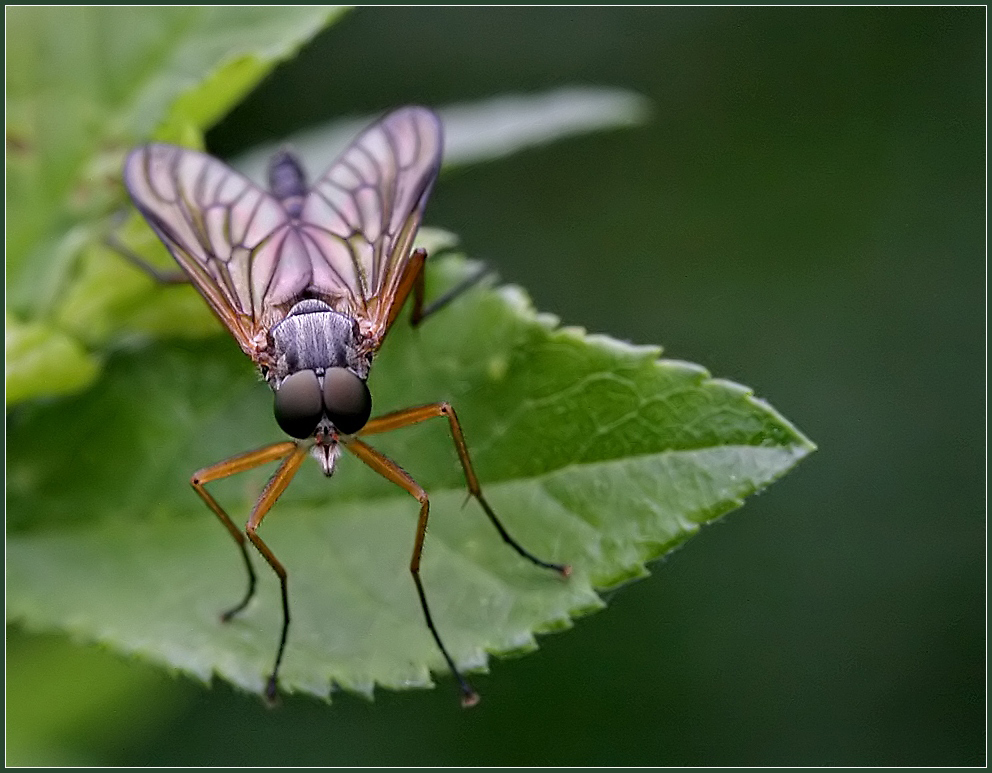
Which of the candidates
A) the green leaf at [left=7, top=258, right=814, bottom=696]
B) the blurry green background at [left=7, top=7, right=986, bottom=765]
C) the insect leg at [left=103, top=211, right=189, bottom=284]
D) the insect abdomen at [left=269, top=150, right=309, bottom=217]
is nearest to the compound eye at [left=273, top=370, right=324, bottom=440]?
the green leaf at [left=7, top=258, right=814, bottom=696]

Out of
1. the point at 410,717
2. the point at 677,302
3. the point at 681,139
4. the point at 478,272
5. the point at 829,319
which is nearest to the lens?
the point at 478,272

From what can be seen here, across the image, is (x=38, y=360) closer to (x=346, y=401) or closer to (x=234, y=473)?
(x=234, y=473)

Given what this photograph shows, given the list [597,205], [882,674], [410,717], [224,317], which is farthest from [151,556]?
[597,205]

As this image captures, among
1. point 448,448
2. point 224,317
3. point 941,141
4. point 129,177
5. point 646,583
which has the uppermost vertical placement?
point 941,141

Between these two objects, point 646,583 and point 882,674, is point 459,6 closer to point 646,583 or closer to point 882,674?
point 646,583

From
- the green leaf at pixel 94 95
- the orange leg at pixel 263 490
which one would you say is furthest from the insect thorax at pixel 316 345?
the green leaf at pixel 94 95

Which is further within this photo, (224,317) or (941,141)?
(941,141)

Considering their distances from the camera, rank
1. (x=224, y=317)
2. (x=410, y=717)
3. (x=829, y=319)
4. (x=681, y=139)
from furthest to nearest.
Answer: (x=681, y=139) → (x=829, y=319) → (x=410, y=717) → (x=224, y=317)

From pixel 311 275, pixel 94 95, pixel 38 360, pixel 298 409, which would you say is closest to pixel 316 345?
pixel 298 409
